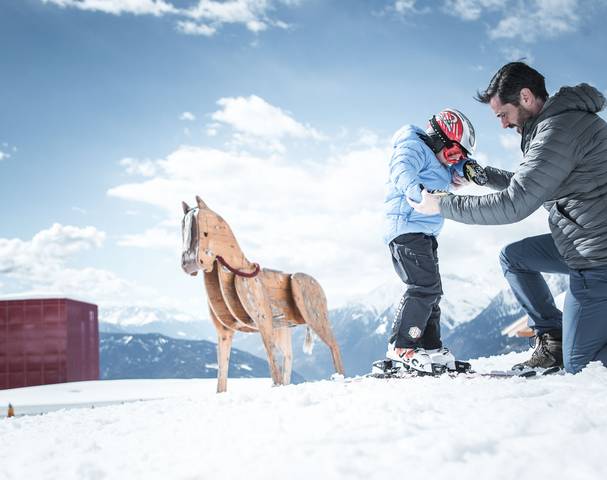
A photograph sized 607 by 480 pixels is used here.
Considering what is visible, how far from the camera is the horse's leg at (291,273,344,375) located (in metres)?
5.60

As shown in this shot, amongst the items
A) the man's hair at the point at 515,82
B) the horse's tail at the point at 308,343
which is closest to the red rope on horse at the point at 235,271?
the horse's tail at the point at 308,343

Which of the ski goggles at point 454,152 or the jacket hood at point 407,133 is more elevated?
the jacket hood at point 407,133

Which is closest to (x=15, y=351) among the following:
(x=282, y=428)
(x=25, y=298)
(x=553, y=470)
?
(x=25, y=298)

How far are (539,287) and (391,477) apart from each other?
2472 mm

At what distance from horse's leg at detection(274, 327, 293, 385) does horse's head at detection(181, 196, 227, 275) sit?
62.3 inches

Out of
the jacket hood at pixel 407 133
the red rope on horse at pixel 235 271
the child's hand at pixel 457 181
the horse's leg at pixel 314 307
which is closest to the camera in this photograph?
the jacket hood at pixel 407 133

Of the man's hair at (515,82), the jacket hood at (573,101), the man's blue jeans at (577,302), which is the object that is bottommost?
the man's blue jeans at (577,302)

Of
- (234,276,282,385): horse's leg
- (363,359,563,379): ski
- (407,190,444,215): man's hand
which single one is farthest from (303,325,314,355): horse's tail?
(407,190,444,215): man's hand

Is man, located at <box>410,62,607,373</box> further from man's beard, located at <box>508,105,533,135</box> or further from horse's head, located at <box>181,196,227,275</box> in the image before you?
horse's head, located at <box>181,196,227,275</box>

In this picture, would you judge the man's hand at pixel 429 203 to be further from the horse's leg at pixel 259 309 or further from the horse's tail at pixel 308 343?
the horse's tail at pixel 308 343

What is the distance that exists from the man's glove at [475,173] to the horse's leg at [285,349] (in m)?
2.85

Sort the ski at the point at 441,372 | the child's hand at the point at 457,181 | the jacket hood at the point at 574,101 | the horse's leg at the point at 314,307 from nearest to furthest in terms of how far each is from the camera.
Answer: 1. the jacket hood at the point at 574,101
2. the ski at the point at 441,372
3. the child's hand at the point at 457,181
4. the horse's leg at the point at 314,307

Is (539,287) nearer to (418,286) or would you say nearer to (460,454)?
(418,286)

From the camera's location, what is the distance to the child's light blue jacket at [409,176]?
3543 millimetres
